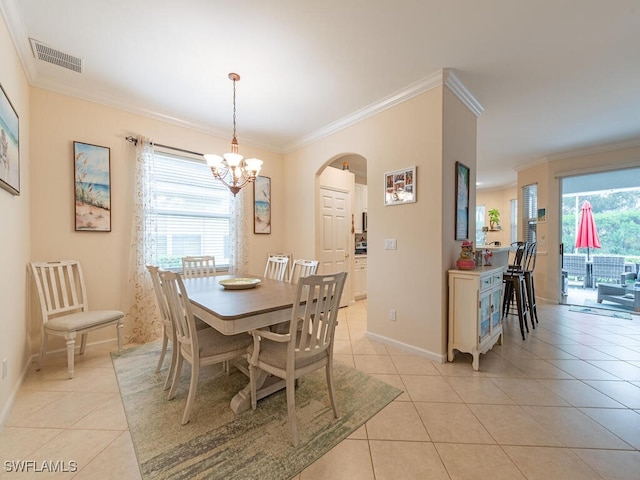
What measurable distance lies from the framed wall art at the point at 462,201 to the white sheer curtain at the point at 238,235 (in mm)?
2902

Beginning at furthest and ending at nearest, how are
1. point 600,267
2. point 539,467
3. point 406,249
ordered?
point 600,267, point 406,249, point 539,467

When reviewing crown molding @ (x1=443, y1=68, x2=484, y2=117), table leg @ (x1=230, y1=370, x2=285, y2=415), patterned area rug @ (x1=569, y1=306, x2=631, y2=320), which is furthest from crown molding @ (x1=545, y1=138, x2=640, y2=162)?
table leg @ (x1=230, y1=370, x2=285, y2=415)

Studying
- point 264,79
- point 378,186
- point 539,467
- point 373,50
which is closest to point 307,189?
point 378,186

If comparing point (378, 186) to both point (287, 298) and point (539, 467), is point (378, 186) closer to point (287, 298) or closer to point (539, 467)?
point (287, 298)

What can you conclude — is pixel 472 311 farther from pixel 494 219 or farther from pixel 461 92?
pixel 494 219

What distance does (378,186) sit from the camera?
305 cm

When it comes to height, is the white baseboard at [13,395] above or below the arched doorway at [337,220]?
below

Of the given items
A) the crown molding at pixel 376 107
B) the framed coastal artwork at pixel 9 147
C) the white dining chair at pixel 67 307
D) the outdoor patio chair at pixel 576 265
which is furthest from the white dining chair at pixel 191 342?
the outdoor patio chair at pixel 576 265

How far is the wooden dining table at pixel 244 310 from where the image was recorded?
1547 mm

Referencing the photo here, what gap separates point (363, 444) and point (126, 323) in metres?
2.93

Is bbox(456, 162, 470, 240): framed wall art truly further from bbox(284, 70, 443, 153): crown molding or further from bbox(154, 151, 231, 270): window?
bbox(154, 151, 231, 270): window

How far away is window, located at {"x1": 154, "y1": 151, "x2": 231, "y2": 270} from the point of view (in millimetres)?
3328

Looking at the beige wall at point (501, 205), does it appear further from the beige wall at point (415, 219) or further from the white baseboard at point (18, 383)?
the white baseboard at point (18, 383)

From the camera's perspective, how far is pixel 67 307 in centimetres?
257
